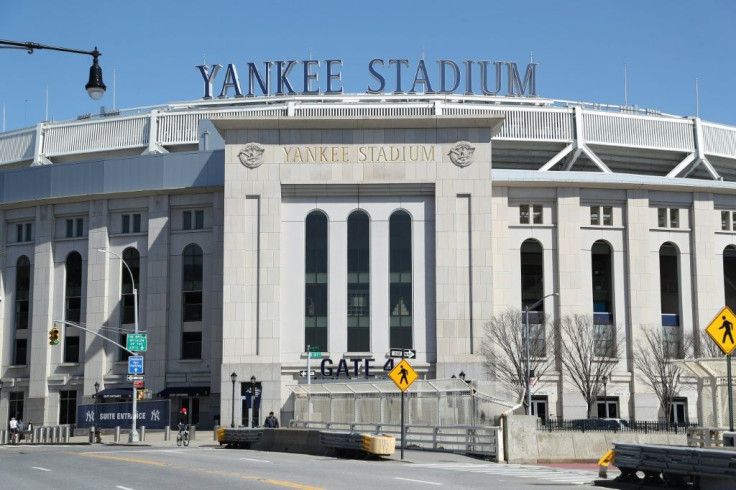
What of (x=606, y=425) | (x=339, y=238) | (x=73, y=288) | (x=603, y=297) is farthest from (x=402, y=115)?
(x=606, y=425)

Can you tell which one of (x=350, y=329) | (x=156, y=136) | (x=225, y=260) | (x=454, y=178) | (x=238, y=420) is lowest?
(x=238, y=420)

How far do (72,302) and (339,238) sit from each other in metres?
24.2

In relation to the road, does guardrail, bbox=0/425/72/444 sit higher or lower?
lower

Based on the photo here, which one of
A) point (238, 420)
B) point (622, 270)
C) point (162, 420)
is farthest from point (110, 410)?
point (622, 270)

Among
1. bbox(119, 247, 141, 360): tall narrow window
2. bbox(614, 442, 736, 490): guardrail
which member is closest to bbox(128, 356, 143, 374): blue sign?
bbox(119, 247, 141, 360): tall narrow window

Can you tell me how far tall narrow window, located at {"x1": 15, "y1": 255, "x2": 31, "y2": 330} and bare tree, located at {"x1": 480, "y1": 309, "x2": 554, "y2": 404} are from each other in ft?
125

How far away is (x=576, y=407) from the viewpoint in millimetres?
75875

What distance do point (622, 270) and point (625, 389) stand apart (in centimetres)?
868

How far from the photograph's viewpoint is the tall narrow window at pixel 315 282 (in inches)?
2862

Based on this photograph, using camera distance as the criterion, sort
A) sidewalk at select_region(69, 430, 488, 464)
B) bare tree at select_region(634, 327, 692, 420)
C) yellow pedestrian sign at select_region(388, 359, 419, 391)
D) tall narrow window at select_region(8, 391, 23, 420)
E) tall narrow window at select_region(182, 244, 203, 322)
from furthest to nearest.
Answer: tall narrow window at select_region(8, 391, 23, 420), tall narrow window at select_region(182, 244, 203, 322), bare tree at select_region(634, 327, 692, 420), yellow pedestrian sign at select_region(388, 359, 419, 391), sidewalk at select_region(69, 430, 488, 464)

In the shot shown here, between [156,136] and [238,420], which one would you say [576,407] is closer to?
[238,420]

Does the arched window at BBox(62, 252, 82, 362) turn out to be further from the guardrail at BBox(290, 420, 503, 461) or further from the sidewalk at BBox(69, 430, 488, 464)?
the guardrail at BBox(290, 420, 503, 461)

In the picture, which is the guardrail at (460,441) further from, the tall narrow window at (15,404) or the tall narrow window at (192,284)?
the tall narrow window at (15,404)

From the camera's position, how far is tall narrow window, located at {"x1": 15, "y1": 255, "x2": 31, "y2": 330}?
85938mm
